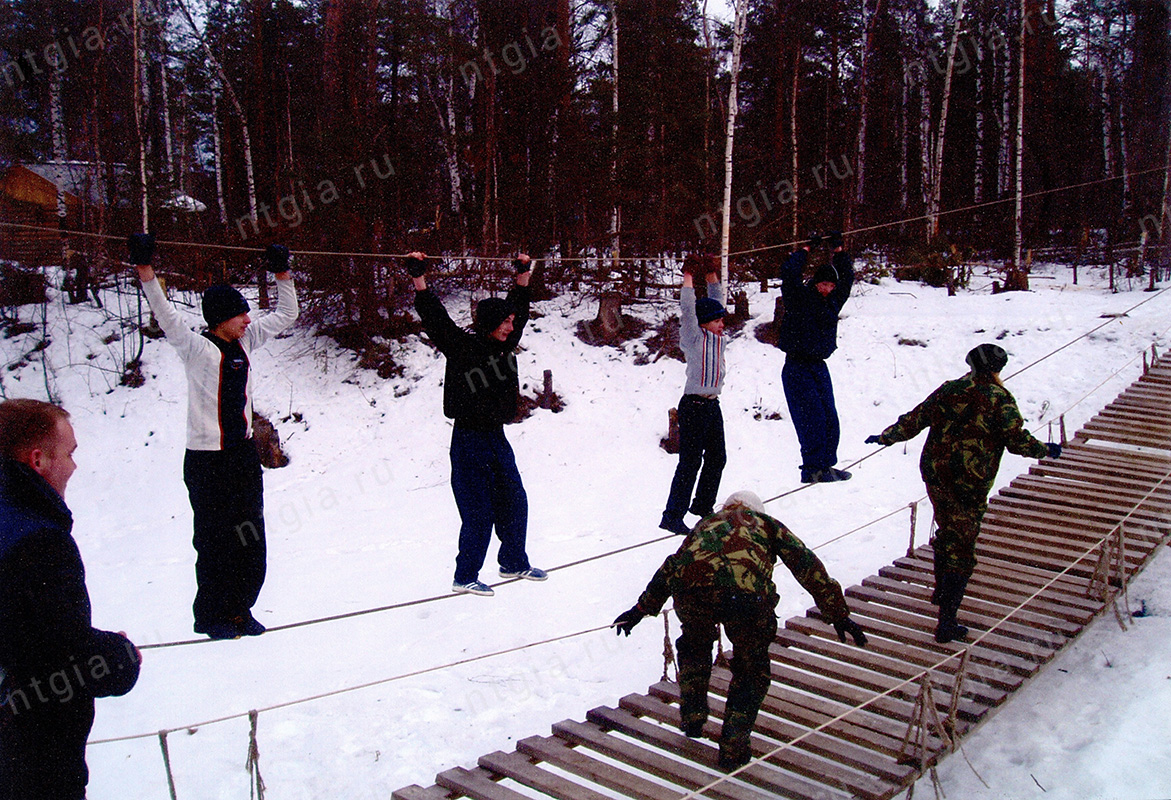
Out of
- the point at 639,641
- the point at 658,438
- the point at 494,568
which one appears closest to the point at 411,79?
the point at 658,438

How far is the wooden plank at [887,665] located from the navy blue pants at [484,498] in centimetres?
237

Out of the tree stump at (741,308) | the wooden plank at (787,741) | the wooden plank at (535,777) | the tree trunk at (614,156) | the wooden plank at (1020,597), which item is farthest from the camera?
the tree trunk at (614,156)

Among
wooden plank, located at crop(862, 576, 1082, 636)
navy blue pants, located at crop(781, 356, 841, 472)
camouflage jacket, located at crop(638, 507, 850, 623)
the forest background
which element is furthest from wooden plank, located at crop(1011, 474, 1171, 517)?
camouflage jacket, located at crop(638, 507, 850, 623)

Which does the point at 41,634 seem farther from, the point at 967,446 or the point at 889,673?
the point at 889,673

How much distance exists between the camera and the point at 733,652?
4.11m

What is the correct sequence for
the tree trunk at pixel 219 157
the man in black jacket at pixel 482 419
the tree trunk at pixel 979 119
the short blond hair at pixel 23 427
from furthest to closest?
the tree trunk at pixel 979 119 → the tree trunk at pixel 219 157 → the man in black jacket at pixel 482 419 → the short blond hair at pixel 23 427

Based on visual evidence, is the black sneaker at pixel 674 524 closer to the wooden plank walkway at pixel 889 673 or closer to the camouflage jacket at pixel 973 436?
the wooden plank walkway at pixel 889 673

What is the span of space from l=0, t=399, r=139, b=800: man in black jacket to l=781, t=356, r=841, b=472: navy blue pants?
16.0 ft

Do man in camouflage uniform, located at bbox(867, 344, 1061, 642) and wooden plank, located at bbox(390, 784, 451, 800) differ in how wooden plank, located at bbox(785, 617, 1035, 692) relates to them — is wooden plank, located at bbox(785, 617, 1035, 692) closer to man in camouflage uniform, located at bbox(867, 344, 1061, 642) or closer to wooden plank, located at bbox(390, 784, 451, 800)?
man in camouflage uniform, located at bbox(867, 344, 1061, 642)

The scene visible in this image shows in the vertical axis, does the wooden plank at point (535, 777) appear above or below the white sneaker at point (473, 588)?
below

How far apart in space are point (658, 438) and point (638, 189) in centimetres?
520

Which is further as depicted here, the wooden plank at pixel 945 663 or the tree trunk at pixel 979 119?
the tree trunk at pixel 979 119

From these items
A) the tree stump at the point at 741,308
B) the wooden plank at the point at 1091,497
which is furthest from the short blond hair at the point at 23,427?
the tree stump at the point at 741,308

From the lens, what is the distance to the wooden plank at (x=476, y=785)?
425 cm
